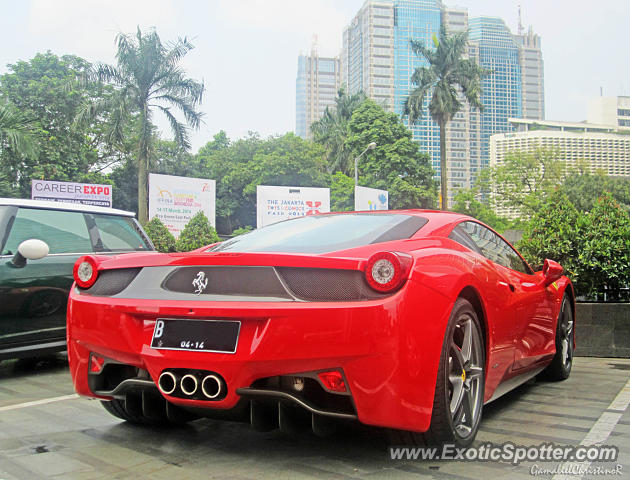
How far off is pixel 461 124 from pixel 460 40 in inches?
5181

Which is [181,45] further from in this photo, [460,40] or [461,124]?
[461,124]

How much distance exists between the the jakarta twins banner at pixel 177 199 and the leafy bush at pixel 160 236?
313cm

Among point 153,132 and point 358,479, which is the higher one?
point 153,132

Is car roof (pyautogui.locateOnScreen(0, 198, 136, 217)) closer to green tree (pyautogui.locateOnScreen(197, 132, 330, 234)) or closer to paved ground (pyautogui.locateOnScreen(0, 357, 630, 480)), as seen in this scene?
paved ground (pyautogui.locateOnScreen(0, 357, 630, 480))

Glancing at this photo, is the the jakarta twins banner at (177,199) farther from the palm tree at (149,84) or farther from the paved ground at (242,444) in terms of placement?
the paved ground at (242,444)

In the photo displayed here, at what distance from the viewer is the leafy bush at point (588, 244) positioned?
694 centimetres

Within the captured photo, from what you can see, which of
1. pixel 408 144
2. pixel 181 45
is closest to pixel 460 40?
pixel 408 144

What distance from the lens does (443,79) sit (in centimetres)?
4216

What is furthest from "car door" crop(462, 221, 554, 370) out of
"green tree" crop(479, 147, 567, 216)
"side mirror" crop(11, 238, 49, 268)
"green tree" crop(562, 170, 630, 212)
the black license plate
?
"green tree" crop(562, 170, 630, 212)

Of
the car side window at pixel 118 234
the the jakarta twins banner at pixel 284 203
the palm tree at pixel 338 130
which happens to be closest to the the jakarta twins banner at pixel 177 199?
the the jakarta twins banner at pixel 284 203

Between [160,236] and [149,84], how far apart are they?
7269 millimetres

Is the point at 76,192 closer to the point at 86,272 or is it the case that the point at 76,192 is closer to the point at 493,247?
the point at 86,272

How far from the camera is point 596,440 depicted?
3328mm

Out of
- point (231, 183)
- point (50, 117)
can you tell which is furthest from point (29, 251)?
point (231, 183)
